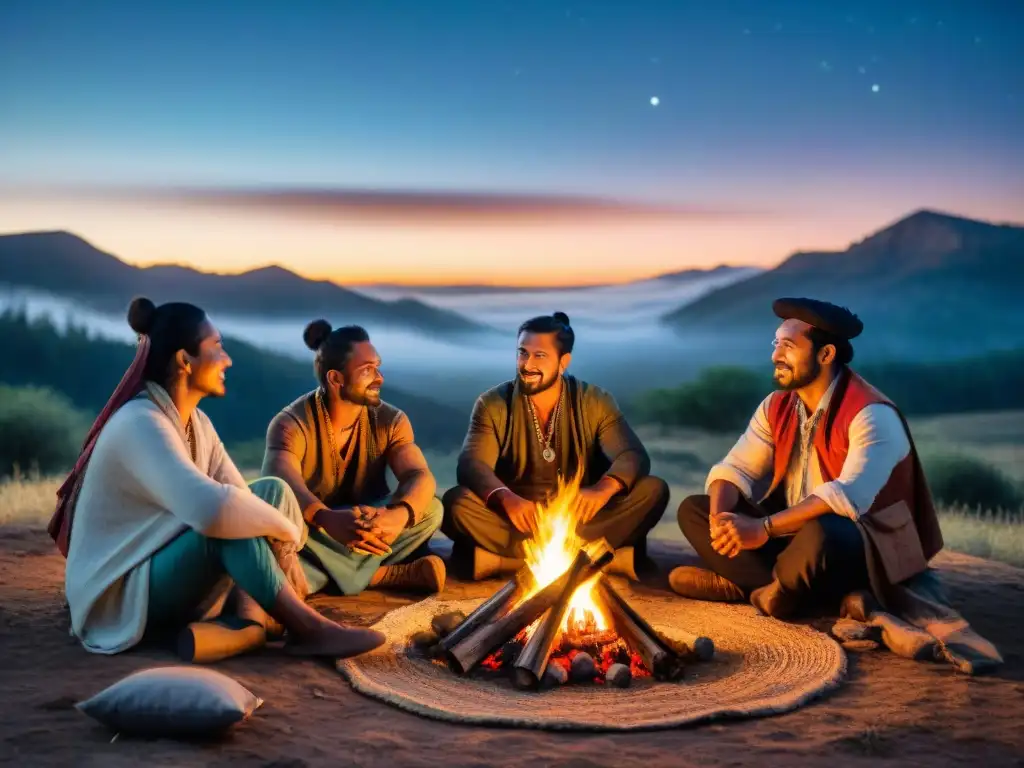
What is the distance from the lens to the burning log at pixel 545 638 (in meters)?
4.94

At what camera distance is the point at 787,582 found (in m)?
5.96

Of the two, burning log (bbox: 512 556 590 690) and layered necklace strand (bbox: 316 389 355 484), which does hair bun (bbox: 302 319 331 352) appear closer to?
layered necklace strand (bbox: 316 389 355 484)

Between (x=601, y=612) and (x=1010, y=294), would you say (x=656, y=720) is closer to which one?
(x=601, y=612)

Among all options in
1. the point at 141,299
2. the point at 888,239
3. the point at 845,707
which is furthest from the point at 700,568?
the point at 888,239

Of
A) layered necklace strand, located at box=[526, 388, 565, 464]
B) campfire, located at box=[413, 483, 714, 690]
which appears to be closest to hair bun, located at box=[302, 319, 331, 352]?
layered necklace strand, located at box=[526, 388, 565, 464]

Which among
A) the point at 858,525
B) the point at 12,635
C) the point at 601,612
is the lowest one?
the point at 12,635

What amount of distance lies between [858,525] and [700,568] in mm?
1106

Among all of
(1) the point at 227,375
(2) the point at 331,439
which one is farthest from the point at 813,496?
Result: (1) the point at 227,375

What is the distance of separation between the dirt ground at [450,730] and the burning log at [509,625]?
49cm

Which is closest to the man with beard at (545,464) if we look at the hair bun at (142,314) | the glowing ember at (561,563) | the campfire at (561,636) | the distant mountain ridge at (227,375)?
the glowing ember at (561,563)

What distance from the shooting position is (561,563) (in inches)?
225

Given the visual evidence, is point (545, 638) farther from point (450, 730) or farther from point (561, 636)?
point (450, 730)

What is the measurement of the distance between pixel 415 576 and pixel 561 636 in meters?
1.51

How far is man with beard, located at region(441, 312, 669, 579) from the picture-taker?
6.93 metres
